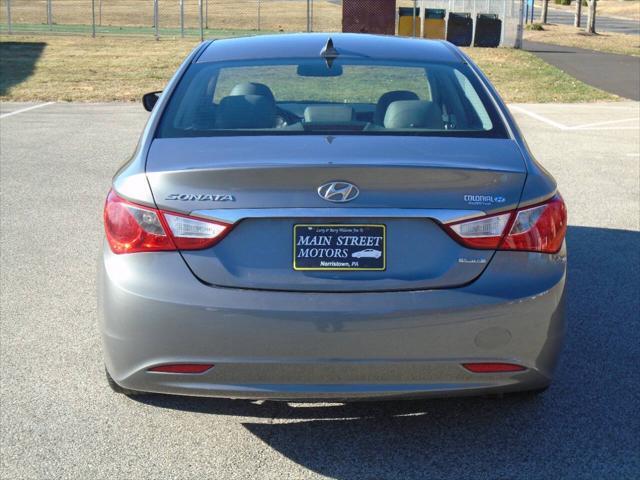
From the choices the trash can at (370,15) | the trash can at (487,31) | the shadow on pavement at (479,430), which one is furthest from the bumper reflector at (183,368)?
the trash can at (487,31)

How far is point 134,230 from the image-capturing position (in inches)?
146

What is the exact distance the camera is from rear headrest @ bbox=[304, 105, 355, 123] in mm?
4647

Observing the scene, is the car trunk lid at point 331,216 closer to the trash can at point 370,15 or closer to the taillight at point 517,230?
the taillight at point 517,230

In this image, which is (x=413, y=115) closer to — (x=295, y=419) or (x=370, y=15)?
(x=295, y=419)

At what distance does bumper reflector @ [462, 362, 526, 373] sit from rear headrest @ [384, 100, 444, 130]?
1206 mm

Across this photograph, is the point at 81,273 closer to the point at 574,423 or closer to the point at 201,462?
the point at 201,462

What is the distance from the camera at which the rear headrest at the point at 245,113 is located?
171 inches

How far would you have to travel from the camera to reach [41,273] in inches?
259

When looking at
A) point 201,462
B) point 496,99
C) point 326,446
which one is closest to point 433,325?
point 326,446

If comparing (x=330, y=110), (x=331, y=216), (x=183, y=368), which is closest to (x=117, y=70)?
(x=330, y=110)

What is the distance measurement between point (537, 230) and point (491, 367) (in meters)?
0.53

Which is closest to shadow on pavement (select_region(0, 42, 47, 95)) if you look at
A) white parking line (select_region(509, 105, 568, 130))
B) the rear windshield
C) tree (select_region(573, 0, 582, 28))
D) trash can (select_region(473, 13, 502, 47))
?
white parking line (select_region(509, 105, 568, 130))

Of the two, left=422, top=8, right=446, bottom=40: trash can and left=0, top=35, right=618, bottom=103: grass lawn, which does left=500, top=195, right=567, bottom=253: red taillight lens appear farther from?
left=422, top=8, right=446, bottom=40: trash can

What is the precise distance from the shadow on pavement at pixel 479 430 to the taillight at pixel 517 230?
2.80ft
